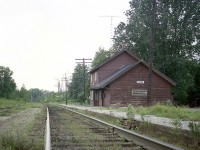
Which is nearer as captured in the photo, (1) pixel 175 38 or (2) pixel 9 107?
(2) pixel 9 107

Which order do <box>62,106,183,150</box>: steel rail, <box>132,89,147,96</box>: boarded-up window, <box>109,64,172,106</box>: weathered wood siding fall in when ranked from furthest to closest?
<box>132,89,147,96</box>: boarded-up window
<box>109,64,172,106</box>: weathered wood siding
<box>62,106,183,150</box>: steel rail

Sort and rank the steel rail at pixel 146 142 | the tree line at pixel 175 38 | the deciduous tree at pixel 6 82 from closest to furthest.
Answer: the steel rail at pixel 146 142, the tree line at pixel 175 38, the deciduous tree at pixel 6 82

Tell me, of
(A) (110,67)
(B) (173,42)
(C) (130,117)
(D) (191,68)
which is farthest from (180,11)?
(C) (130,117)

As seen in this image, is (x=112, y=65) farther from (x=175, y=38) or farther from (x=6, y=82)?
(x=6, y=82)

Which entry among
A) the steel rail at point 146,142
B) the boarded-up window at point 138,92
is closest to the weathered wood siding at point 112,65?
the boarded-up window at point 138,92

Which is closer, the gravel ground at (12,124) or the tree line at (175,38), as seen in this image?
the gravel ground at (12,124)

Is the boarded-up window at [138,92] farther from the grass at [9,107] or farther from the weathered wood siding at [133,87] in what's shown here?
the grass at [9,107]

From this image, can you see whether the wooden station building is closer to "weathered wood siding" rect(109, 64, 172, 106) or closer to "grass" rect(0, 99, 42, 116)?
"weathered wood siding" rect(109, 64, 172, 106)

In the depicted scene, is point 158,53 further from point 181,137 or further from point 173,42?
point 181,137

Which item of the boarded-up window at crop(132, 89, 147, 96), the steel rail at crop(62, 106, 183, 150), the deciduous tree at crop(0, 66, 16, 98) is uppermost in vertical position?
the deciduous tree at crop(0, 66, 16, 98)

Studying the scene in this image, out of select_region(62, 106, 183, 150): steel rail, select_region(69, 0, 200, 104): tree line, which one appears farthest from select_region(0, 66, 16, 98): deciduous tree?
select_region(62, 106, 183, 150): steel rail

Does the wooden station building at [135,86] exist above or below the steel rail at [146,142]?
above

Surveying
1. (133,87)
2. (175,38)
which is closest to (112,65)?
(133,87)

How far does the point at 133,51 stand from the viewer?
174 feet
